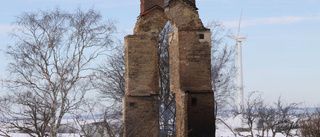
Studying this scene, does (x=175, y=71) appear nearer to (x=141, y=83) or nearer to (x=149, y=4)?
(x=141, y=83)

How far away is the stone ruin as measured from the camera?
9.90 m

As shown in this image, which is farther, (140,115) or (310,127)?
(310,127)

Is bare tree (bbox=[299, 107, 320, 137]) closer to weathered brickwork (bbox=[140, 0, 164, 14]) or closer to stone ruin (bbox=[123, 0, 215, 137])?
stone ruin (bbox=[123, 0, 215, 137])

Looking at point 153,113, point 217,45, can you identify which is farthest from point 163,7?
point 217,45

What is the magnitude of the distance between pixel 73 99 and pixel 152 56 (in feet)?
17.5

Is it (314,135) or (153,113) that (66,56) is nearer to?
(153,113)

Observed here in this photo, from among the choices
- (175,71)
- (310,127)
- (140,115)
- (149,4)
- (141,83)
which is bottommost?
(310,127)

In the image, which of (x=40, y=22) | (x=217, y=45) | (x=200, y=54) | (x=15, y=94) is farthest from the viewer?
(x=217, y=45)

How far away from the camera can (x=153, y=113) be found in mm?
11422

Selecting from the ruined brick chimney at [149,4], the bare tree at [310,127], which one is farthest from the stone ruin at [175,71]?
the bare tree at [310,127]

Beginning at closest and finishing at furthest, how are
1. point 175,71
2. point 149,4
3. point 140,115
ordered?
point 175,71 → point 140,115 → point 149,4

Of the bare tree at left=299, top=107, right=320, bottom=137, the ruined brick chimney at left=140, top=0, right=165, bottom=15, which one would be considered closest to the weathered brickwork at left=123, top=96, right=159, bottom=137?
the ruined brick chimney at left=140, top=0, right=165, bottom=15

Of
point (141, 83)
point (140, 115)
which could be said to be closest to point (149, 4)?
point (141, 83)

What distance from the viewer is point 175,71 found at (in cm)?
1036
